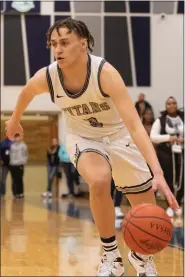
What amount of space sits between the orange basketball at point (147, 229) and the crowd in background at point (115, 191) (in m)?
5.48

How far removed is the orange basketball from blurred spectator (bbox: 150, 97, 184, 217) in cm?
522

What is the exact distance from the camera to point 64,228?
1030 centimetres

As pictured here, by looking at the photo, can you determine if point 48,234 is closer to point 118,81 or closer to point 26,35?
point 118,81

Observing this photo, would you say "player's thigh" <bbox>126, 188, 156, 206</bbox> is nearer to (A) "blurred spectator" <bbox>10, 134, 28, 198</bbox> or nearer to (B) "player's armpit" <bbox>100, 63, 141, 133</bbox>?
(B) "player's armpit" <bbox>100, 63, 141, 133</bbox>

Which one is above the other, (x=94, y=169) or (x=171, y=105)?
(x=94, y=169)

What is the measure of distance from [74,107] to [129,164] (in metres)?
0.65

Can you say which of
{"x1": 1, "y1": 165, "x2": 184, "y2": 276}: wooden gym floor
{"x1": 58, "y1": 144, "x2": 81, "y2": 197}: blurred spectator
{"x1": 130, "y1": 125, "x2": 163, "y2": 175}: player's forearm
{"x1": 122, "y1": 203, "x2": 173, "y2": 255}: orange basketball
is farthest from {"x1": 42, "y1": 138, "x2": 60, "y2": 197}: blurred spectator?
{"x1": 122, "y1": 203, "x2": 173, "y2": 255}: orange basketball

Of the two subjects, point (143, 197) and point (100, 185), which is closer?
point (100, 185)

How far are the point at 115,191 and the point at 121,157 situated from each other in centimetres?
595

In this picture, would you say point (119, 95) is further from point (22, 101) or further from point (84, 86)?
point (22, 101)

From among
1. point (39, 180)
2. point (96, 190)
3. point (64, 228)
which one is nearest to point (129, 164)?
point (96, 190)

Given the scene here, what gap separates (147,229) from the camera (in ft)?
12.2

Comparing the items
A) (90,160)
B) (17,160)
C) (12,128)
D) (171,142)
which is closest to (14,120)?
(12,128)

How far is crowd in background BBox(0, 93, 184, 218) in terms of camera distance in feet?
30.8
